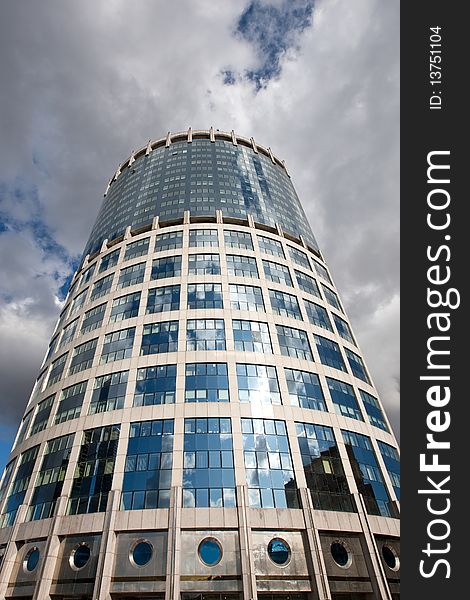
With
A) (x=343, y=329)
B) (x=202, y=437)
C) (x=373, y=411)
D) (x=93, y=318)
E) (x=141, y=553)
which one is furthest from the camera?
(x=343, y=329)

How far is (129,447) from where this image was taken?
36.2 meters

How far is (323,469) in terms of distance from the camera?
36.4 m

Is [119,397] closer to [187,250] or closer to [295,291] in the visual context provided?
[187,250]

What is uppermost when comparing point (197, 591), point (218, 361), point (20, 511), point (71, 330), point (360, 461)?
point (71, 330)

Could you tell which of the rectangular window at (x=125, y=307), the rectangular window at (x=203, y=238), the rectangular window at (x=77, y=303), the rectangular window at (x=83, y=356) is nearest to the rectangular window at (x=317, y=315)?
the rectangular window at (x=203, y=238)

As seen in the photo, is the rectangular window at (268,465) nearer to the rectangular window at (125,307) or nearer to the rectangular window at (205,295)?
the rectangular window at (205,295)

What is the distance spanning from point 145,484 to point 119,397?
10.0 meters

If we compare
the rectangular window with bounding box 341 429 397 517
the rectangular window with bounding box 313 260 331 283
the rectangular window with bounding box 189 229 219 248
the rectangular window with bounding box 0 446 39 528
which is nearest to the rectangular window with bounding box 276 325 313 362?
the rectangular window with bounding box 341 429 397 517

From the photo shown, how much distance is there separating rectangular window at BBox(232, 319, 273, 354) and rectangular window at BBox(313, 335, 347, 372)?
746 centimetres

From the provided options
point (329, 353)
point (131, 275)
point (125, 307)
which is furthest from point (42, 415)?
point (329, 353)

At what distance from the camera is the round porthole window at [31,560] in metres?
33.0

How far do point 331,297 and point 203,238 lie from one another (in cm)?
2207

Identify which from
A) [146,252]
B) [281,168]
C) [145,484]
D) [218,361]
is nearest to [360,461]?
[218,361]

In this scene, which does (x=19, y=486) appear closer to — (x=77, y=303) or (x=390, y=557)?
(x=77, y=303)
